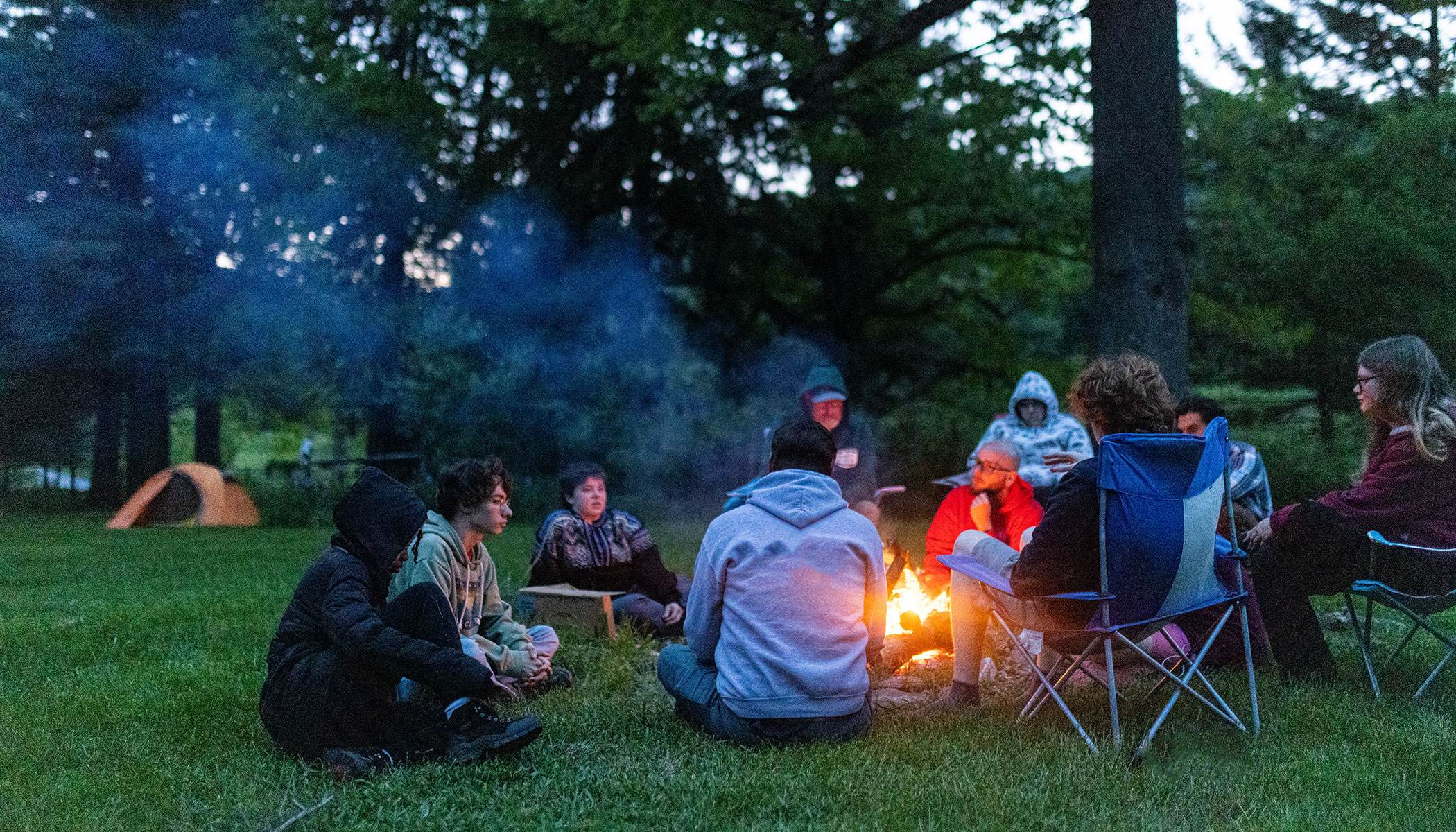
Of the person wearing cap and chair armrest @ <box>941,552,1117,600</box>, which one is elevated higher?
the person wearing cap

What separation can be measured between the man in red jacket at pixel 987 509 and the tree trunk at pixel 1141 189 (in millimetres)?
2246

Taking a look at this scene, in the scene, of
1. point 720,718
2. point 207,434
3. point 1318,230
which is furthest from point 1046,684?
point 207,434

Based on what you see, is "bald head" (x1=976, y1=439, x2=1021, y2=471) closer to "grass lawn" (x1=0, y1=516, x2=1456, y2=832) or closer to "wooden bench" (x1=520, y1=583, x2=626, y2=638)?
"grass lawn" (x1=0, y1=516, x2=1456, y2=832)

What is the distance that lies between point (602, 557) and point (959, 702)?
2.45 m

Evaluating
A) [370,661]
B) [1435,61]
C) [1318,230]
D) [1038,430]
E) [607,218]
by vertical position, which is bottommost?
[370,661]

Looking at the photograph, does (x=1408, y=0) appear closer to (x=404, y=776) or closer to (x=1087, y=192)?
(x=1087, y=192)

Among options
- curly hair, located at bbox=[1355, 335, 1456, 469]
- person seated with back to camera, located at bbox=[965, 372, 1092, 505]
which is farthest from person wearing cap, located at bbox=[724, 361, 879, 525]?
curly hair, located at bbox=[1355, 335, 1456, 469]

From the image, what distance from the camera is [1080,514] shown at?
3.97 m

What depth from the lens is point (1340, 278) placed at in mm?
11695

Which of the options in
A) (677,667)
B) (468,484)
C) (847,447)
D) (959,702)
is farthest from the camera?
(847,447)

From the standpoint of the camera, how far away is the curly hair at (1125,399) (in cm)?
413

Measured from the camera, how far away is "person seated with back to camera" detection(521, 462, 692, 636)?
6273mm

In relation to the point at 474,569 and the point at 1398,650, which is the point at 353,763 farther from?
the point at 1398,650

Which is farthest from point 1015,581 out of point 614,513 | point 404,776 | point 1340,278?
point 1340,278
